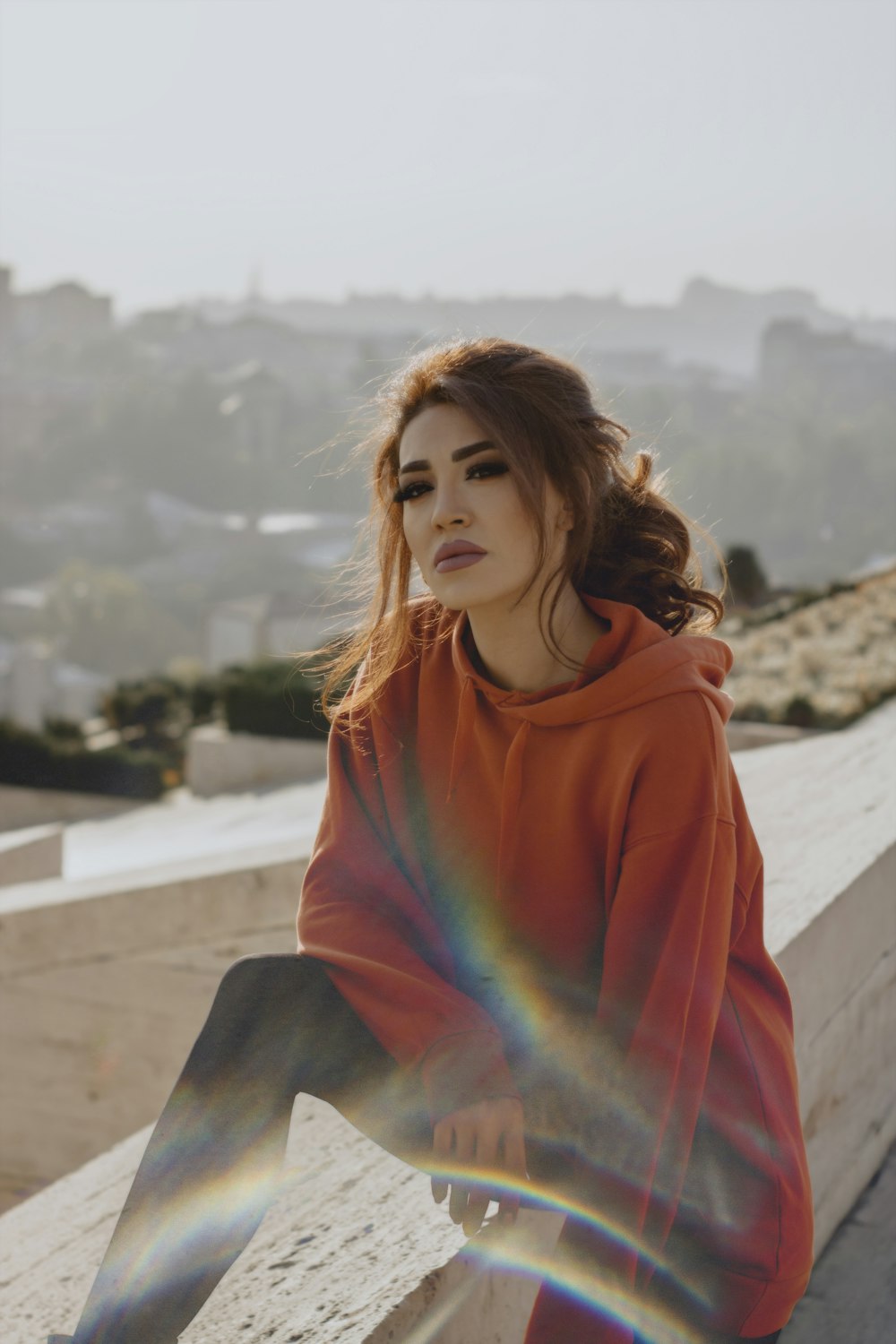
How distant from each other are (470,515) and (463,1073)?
643 mm

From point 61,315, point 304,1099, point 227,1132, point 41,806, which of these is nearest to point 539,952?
point 227,1132

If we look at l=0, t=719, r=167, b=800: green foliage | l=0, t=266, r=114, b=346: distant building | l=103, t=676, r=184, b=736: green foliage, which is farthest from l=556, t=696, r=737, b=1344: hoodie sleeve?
l=0, t=266, r=114, b=346: distant building

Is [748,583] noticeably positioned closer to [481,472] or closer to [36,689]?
[481,472]

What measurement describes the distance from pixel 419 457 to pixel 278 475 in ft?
340

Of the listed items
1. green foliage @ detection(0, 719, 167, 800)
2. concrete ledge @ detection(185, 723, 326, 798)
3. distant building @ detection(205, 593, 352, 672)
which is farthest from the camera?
distant building @ detection(205, 593, 352, 672)

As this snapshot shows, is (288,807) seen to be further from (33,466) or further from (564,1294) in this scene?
(33,466)

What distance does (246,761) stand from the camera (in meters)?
11.3

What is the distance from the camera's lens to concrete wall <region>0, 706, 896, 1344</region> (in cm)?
161

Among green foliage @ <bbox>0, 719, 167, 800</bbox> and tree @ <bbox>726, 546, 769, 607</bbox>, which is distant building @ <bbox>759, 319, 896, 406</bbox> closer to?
tree @ <bbox>726, 546, 769, 607</bbox>

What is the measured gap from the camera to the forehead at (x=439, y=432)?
62.4 inches

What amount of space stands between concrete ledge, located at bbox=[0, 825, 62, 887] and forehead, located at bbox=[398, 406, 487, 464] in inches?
195

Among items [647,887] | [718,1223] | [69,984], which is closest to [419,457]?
[647,887]

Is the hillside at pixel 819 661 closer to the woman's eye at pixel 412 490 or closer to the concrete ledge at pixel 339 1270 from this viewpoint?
the concrete ledge at pixel 339 1270

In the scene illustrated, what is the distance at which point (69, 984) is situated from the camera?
14.5ft
